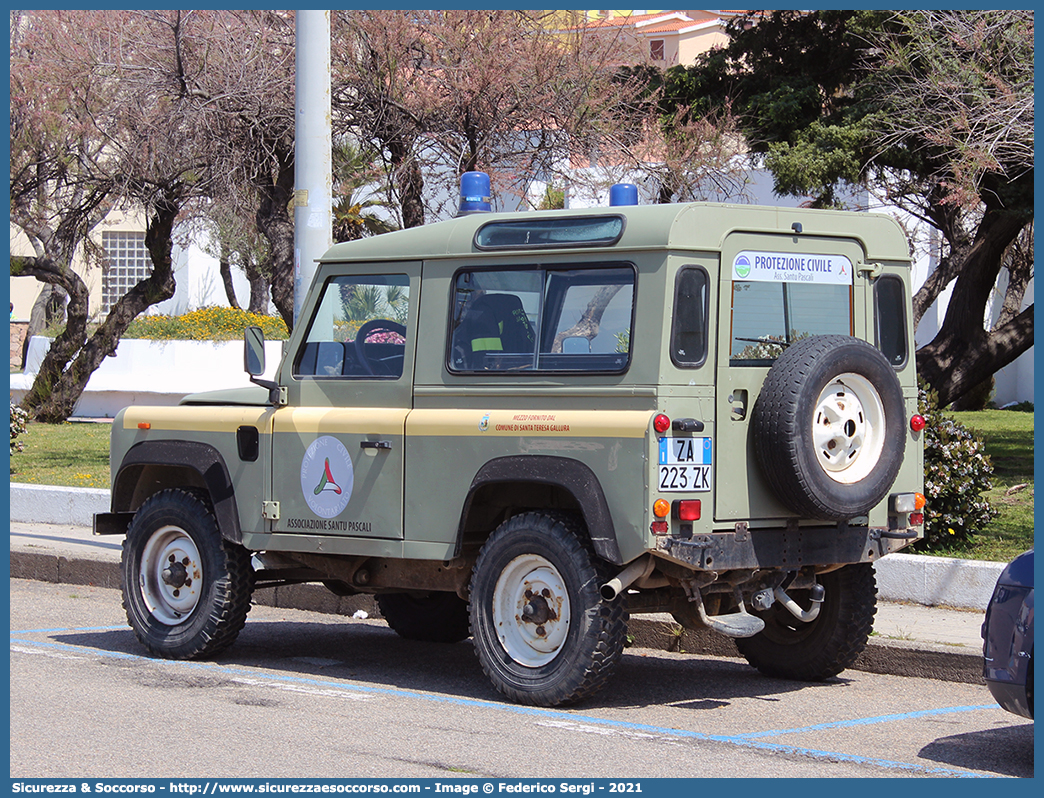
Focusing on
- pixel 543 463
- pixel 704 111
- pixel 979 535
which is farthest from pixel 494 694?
pixel 704 111

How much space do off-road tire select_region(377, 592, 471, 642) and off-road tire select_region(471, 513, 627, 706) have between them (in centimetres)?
189

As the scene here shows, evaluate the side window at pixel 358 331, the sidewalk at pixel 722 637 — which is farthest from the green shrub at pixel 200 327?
the side window at pixel 358 331

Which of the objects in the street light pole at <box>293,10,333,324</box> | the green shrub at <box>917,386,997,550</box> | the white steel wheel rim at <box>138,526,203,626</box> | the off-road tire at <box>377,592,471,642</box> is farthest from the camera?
the green shrub at <box>917,386,997,550</box>

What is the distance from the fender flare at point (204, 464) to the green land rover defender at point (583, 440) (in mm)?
18

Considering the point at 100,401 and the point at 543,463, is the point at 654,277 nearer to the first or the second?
the point at 543,463

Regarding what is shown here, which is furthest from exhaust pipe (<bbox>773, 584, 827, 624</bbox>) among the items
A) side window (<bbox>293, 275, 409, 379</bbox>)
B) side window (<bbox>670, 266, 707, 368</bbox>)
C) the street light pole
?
the street light pole

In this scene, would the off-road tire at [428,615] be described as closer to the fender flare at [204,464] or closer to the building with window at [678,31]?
the fender flare at [204,464]

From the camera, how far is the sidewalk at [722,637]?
7945 mm

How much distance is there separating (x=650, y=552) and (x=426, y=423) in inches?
59.2

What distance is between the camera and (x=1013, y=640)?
5.69 metres

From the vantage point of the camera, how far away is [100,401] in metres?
29.2

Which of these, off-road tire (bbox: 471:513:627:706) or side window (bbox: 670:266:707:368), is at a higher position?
side window (bbox: 670:266:707:368)

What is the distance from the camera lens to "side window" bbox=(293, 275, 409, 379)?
7688mm

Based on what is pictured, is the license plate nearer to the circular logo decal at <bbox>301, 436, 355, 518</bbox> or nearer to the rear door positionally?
the rear door
